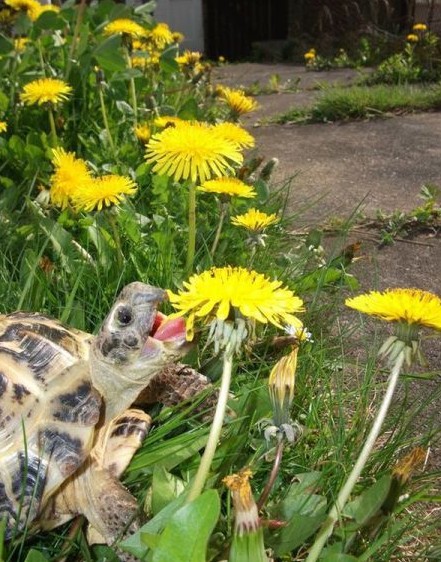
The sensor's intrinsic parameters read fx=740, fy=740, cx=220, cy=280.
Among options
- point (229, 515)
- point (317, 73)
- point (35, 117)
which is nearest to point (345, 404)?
point (229, 515)

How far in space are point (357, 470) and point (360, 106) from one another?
4613mm

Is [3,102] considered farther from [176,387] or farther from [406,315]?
[406,315]

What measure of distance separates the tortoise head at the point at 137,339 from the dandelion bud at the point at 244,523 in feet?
1.23

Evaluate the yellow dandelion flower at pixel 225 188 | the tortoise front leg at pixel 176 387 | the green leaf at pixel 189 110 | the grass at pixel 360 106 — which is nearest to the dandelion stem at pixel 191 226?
the yellow dandelion flower at pixel 225 188

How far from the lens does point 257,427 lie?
4.43 ft

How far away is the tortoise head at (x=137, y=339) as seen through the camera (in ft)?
3.97

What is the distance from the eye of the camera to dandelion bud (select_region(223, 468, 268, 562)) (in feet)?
2.75

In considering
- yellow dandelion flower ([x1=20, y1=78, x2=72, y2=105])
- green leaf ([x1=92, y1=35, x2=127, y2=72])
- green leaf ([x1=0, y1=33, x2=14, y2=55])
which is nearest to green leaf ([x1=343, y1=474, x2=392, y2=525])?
yellow dandelion flower ([x1=20, y1=78, x2=72, y2=105])

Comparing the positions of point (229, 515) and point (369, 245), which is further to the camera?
point (369, 245)

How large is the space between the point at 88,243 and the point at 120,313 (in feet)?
2.71

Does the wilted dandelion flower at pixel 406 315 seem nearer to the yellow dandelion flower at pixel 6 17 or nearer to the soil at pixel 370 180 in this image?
the soil at pixel 370 180

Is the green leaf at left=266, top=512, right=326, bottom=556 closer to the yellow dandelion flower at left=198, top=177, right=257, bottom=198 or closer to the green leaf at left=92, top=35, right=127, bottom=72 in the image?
the yellow dandelion flower at left=198, top=177, right=257, bottom=198

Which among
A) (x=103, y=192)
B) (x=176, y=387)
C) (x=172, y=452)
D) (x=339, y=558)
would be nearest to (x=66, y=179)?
(x=103, y=192)

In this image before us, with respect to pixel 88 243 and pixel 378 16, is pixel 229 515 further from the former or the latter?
pixel 378 16
